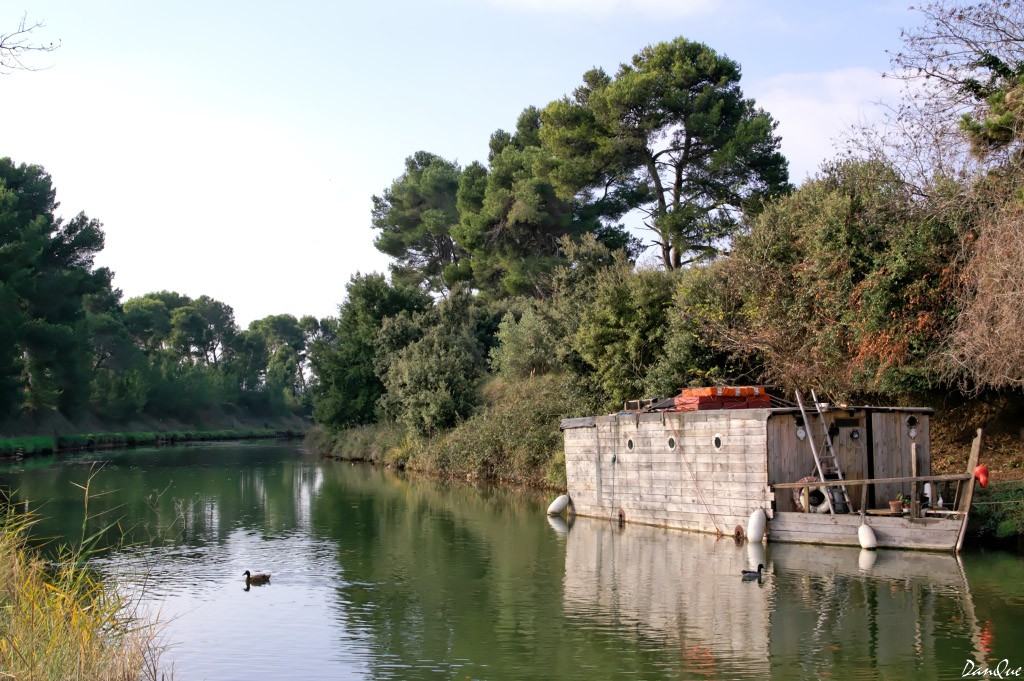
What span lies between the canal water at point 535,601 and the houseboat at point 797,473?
45 centimetres

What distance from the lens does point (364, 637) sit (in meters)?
11.9

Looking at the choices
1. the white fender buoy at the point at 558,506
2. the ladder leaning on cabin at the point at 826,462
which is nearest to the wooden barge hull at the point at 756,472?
the ladder leaning on cabin at the point at 826,462

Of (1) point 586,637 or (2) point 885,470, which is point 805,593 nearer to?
(1) point 586,637

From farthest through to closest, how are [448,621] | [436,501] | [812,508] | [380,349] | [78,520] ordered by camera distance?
1. [380,349]
2. [436,501]
3. [78,520]
4. [812,508]
5. [448,621]

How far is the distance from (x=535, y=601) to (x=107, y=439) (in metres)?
50.2

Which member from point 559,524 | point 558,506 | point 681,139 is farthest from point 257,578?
point 681,139

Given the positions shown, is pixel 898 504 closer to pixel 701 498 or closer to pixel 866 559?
pixel 866 559

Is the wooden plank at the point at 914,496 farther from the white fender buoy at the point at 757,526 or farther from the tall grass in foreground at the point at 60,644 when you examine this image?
the tall grass in foreground at the point at 60,644

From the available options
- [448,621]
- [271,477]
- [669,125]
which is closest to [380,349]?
[271,477]

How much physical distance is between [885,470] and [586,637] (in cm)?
919

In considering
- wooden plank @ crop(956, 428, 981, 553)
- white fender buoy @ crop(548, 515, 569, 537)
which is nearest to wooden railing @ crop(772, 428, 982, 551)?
wooden plank @ crop(956, 428, 981, 553)

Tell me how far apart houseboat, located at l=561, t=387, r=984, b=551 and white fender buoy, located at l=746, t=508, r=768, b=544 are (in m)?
0.02

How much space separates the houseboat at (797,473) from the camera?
1659 cm

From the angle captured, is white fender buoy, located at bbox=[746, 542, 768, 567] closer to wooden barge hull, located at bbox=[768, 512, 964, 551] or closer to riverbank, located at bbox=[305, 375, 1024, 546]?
wooden barge hull, located at bbox=[768, 512, 964, 551]
